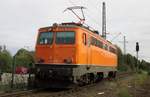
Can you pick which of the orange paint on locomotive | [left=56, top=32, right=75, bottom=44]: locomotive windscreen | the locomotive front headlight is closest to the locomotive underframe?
the locomotive front headlight

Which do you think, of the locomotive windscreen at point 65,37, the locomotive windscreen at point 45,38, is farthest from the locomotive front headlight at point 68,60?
the locomotive windscreen at point 45,38

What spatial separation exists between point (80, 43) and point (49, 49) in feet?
5.46

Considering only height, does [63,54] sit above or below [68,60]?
above

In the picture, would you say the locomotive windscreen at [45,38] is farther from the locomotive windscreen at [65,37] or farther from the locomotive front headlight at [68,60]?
the locomotive front headlight at [68,60]

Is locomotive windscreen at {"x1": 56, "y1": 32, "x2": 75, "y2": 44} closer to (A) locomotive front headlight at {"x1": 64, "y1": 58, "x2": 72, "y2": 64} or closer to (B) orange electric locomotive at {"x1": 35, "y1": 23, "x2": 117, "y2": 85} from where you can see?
(B) orange electric locomotive at {"x1": 35, "y1": 23, "x2": 117, "y2": 85}

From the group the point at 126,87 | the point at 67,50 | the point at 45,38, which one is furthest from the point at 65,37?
the point at 126,87

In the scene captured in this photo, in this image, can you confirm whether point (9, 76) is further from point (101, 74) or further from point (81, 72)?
point (101, 74)

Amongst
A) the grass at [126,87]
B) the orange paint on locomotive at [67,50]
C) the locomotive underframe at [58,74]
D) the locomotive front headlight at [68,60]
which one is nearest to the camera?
the grass at [126,87]

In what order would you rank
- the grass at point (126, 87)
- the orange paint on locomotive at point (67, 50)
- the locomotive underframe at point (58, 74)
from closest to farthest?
the grass at point (126, 87)
the locomotive underframe at point (58, 74)
the orange paint on locomotive at point (67, 50)

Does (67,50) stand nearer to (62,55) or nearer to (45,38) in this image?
(62,55)

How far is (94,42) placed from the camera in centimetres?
2308

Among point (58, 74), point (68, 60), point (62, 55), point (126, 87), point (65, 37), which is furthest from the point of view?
point (126, 87)

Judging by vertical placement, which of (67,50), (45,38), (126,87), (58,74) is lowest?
(126,87)

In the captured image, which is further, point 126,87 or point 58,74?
point 126,87
